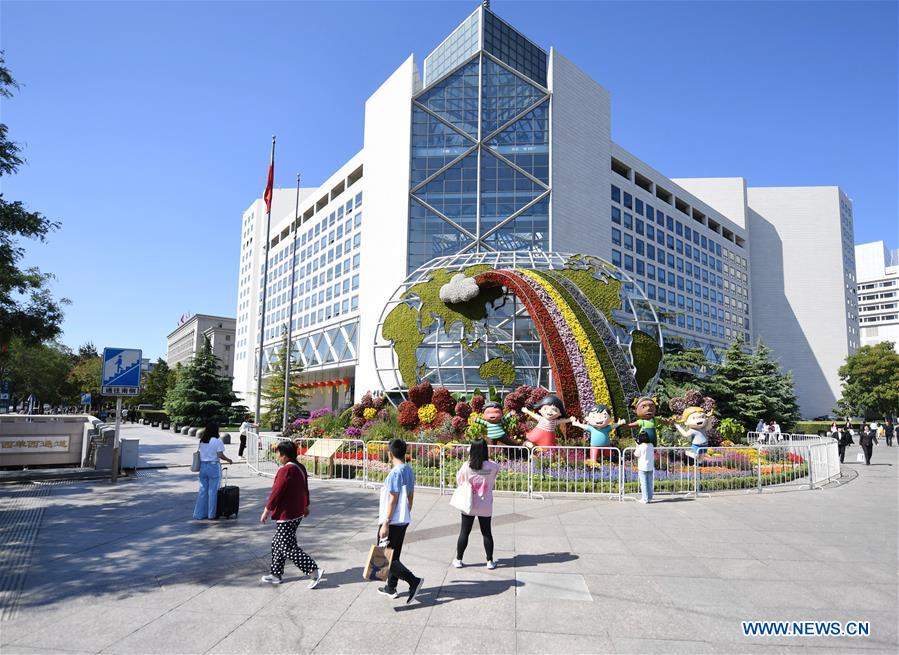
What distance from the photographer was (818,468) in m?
14.5

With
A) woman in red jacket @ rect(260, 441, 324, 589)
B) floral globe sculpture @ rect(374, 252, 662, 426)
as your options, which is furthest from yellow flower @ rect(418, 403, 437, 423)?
woman in red jacket @ rect(260, 441, 324, 589)

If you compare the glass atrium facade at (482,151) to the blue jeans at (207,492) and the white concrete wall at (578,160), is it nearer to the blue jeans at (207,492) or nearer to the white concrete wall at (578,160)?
the white concrete wall at (578,160)

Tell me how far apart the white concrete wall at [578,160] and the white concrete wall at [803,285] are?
36.9 meters

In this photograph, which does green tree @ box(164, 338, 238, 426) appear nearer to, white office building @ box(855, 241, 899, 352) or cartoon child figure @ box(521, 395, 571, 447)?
cartoon child figure @ box(521, 395, 571, 447)

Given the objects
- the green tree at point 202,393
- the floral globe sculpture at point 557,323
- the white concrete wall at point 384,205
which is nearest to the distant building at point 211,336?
the white concrete wall at point 384,205

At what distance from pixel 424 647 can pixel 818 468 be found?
1444cm

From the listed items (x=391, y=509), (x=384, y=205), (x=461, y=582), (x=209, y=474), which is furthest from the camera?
(x=384, y=205)

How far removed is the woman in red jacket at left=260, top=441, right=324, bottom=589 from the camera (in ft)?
19.0

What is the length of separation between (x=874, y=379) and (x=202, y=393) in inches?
2557

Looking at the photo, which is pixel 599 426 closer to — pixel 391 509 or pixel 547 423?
pixel 547 423

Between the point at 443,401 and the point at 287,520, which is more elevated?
the point at 443,401

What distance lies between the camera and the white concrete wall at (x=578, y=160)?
40.0 m

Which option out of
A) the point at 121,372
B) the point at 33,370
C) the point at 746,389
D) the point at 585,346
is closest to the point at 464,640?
the point at 585,346

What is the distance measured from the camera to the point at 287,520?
5.84 m
